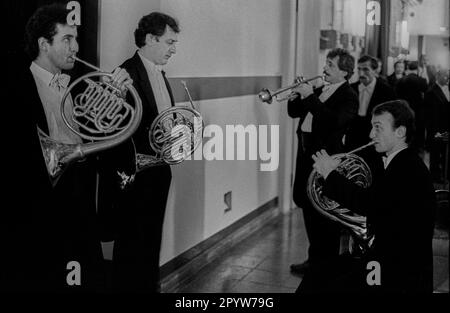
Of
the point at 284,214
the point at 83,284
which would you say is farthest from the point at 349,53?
the point at 83,284

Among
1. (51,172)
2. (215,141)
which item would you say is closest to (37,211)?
(51,172)

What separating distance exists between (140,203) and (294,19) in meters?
1.07

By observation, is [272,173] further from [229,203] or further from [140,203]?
[140,203]

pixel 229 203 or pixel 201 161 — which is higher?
pixel 201 161

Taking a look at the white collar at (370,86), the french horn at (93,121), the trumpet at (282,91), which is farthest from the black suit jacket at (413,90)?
the french horn at (93,121)

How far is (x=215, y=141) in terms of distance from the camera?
105 inches

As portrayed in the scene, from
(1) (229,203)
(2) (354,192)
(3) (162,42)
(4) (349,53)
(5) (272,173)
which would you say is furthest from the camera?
(1) (229,203)

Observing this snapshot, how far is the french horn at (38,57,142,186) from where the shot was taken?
232 centimetres

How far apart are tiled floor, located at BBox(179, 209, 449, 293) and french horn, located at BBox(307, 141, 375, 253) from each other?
531mm

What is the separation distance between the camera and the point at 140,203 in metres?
2.63

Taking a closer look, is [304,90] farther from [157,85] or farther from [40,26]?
[40,26]

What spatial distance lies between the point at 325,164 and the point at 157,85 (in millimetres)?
760

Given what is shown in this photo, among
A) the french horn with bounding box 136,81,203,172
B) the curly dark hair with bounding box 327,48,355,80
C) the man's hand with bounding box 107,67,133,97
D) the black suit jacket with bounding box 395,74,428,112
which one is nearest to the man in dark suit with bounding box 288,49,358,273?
the curly dark hair with bounding box 327,48,355,80

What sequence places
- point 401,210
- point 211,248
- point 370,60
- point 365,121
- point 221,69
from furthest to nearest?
point 211,248 → point 221,69 → point 370,60 → point 365,121 → point 401,210
